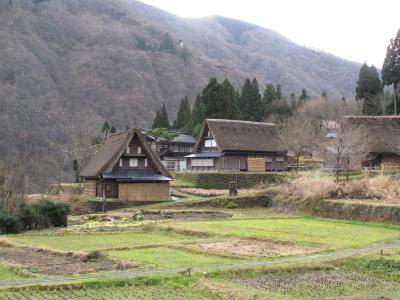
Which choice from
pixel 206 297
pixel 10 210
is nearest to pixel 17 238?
pixel 10 210

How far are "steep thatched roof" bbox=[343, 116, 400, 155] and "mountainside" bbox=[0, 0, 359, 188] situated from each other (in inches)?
1333

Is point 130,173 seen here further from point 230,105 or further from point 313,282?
point 313,282

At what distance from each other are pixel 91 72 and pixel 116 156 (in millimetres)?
79355

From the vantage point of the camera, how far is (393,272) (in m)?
13.0

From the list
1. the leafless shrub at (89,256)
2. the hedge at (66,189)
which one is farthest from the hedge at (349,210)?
the hedge at (66,189)

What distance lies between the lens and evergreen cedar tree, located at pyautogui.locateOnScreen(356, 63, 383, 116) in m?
58.4

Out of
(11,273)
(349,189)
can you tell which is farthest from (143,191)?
(11,273)

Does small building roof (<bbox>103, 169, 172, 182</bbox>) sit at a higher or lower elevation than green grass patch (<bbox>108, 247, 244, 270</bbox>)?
higher

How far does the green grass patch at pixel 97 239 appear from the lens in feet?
59.6

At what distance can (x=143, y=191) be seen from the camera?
1510 inches

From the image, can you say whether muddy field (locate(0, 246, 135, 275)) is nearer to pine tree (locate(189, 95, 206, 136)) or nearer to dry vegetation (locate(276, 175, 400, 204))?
dry vegetation (locate(276, 175, 400, 204))

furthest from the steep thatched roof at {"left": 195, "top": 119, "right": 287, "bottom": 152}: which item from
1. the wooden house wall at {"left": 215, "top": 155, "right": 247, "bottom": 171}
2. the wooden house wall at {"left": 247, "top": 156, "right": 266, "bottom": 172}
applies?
the wooden house wall at {"left": 215, "top": 155, "right": 247, "bottom": 171}

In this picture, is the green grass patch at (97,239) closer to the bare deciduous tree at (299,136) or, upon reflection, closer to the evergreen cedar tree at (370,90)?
the bare deciduous tree at (299,136)

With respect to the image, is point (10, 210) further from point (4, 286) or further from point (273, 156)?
point (273, 156)
